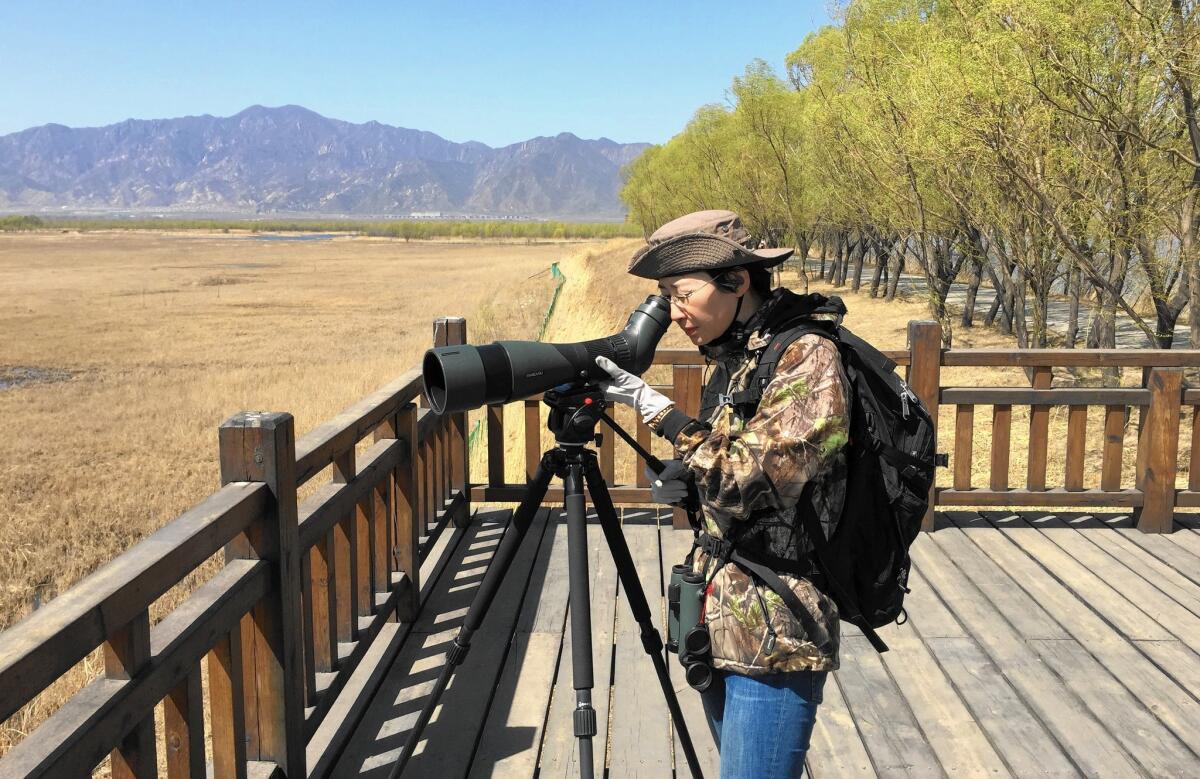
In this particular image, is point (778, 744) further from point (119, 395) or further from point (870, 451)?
point (119, 395)

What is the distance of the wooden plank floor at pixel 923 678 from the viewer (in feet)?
8.57

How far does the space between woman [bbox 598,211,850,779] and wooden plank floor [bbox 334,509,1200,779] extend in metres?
0.98

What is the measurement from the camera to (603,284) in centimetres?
3166

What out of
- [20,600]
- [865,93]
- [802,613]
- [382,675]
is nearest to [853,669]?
[382,675]

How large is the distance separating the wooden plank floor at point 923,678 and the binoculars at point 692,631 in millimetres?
946

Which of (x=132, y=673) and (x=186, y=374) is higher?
(x=132, y=673)

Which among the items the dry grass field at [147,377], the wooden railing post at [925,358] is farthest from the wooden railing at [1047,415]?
the dry grass field at [147,377]

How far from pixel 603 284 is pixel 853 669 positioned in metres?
28.8

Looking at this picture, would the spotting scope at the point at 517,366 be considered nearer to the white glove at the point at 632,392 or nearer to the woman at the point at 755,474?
the white glove at the point at 632,392

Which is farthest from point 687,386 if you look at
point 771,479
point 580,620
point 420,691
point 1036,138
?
point 1036,138

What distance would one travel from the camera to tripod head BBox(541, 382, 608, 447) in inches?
78.0

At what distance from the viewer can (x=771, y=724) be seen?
5.42 feet

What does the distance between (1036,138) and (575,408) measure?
8.59 metres

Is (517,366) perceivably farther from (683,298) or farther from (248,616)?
(248,616)
